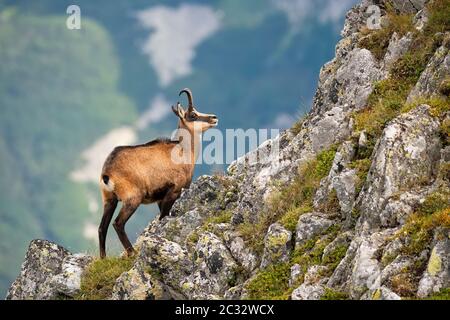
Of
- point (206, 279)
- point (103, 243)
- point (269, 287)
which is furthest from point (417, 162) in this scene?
point (103, 243)

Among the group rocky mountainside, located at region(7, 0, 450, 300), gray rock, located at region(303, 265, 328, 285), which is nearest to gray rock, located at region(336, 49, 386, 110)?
rocky mountainside, located at region(7, 0, 450, 300)

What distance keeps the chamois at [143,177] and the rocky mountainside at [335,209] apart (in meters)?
0.84

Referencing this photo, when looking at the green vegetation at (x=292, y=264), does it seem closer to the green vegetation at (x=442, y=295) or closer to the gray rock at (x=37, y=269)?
the green vegetation at (x=442, y=295)

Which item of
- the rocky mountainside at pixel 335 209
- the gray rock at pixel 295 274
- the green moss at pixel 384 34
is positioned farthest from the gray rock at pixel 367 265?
the green moss at pixel 384 34

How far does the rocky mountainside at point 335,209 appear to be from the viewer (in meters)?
14.2

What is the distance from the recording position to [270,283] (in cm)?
1578

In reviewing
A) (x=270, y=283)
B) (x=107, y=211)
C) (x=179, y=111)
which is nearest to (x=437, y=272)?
(x=270, y=283)

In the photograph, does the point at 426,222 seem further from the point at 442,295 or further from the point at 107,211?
the point at 107,211

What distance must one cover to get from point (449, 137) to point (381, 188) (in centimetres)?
165

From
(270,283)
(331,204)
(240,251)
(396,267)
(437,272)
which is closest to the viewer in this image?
(437,272)

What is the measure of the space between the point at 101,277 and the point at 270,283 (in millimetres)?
4597

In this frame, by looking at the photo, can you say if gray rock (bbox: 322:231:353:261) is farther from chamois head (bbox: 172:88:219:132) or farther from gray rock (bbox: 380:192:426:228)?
chamois head (bbox: 172:88:219:132)

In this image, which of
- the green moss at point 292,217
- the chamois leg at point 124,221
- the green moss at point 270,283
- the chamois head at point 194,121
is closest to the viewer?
the green moss at point 270,283

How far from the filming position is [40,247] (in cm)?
2086
